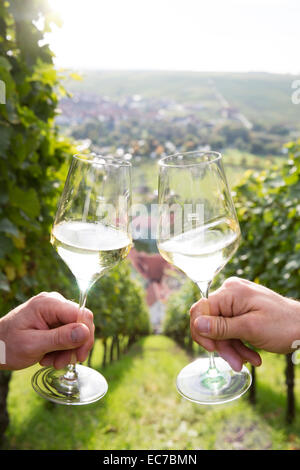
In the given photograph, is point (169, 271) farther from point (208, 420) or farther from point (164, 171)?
point (164, 171)

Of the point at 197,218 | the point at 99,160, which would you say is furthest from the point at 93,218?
the point at 197,218

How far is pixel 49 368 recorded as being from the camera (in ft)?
5.29

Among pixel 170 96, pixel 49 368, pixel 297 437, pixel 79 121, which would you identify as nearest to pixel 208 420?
pixel 297 437

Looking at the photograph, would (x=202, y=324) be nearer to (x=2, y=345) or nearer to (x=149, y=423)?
(x=2, y=345)

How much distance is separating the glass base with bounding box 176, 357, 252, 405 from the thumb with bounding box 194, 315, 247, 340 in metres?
0.16

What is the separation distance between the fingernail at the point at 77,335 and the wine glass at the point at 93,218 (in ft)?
0.53

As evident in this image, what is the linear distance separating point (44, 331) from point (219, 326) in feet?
1.95

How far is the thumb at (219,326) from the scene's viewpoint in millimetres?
1495

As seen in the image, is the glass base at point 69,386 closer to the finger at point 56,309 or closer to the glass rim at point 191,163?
the finger at point 56,309

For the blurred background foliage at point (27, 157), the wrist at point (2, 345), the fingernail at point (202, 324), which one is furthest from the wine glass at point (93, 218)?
the blurred background foliage at point (27, 157)

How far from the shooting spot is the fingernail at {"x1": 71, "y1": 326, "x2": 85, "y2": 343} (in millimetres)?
1405

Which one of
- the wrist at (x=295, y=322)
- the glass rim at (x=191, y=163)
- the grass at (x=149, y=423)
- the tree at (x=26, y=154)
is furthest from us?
the grass at (x=149, y=423)

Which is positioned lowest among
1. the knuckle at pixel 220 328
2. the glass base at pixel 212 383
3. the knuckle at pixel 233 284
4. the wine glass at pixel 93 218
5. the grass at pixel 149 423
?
the grass at pixel 149 423

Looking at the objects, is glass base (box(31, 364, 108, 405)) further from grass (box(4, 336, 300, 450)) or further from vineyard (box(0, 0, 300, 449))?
grass (box(4, 336, 300, 450))
